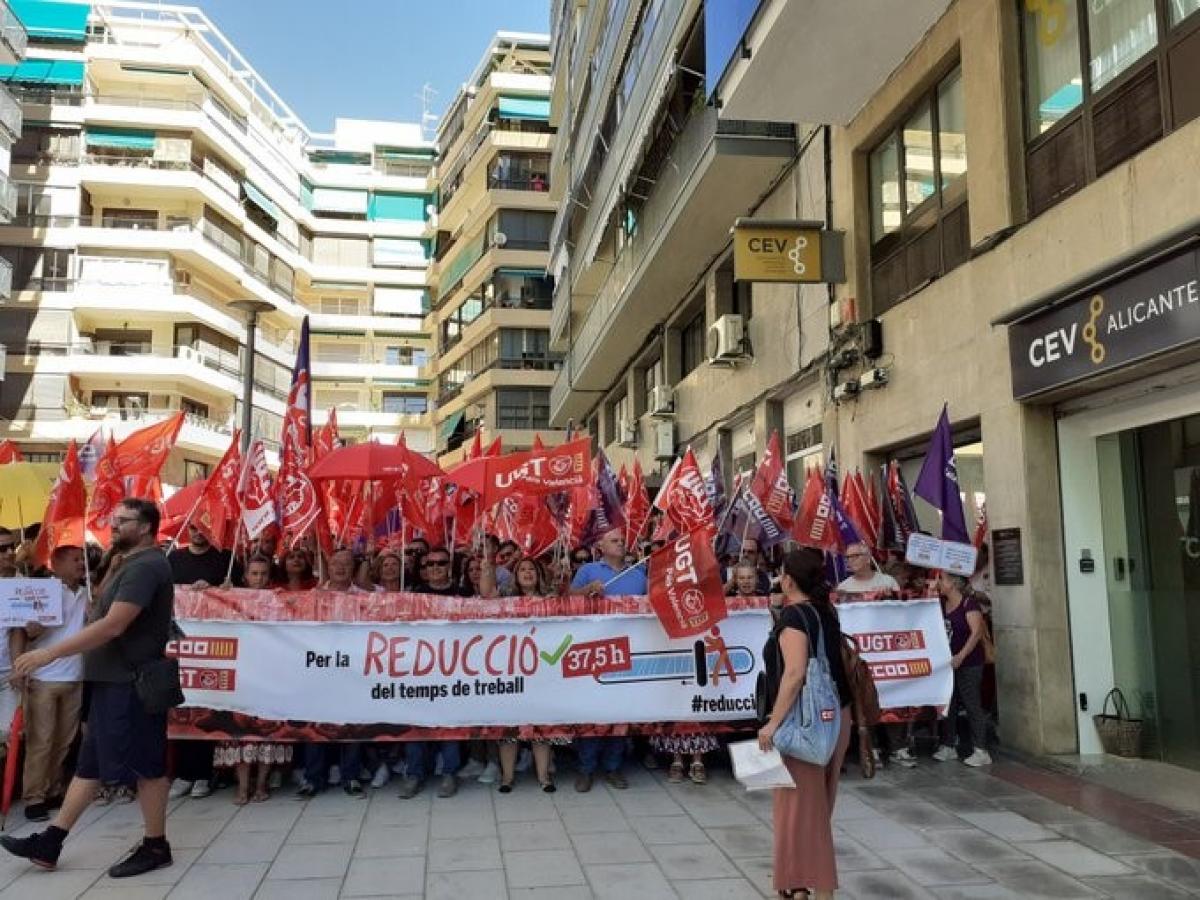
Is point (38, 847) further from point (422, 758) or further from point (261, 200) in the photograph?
point (261, 200)

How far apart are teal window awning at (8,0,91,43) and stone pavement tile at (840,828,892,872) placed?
4826 centimetres

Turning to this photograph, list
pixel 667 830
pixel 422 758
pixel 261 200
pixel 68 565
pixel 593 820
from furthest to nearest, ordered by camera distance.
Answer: pixel 261 200 < pixel 422 758 < pixel 68 565 < pixel 593 820 < pixel 667 830

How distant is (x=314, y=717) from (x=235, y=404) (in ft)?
133

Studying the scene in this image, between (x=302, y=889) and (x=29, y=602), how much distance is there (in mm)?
2750

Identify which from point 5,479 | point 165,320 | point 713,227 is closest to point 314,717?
point 5,479

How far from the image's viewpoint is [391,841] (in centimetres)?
574

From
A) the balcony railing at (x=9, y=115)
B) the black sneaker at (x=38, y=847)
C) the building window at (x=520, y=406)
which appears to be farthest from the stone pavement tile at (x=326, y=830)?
the building window at (x=520, y=406)

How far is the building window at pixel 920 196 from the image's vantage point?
9.71m

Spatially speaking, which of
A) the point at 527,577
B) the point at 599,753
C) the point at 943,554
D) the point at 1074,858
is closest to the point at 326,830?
the point at 599,753

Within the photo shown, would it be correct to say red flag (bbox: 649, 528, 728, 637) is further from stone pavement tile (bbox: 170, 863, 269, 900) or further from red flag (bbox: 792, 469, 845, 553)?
stone pavement tile (bbox: 170, 863, 269, 900)

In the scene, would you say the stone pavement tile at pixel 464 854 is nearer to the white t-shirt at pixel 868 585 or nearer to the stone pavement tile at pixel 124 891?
the stone pavement tile at pixel 124 891

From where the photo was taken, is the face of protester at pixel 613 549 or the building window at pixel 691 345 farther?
the building window at pixel 691 345

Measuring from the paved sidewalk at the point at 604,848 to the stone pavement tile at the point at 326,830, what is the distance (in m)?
0.01

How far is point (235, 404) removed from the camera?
44531mm
